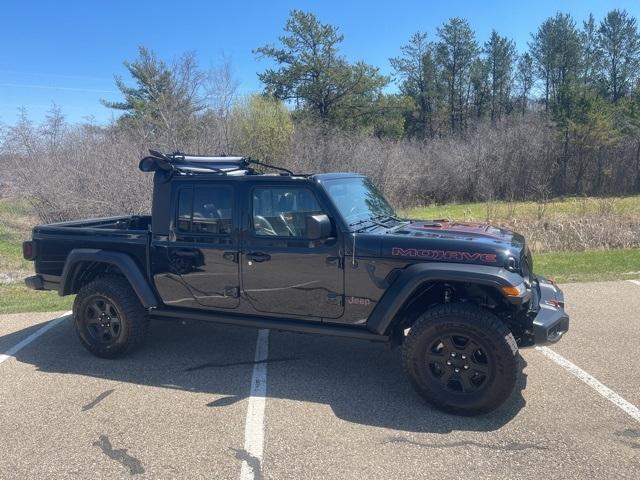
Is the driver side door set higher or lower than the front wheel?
higher

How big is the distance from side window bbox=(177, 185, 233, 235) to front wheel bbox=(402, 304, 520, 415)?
195 centimetres

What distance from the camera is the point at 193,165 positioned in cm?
529

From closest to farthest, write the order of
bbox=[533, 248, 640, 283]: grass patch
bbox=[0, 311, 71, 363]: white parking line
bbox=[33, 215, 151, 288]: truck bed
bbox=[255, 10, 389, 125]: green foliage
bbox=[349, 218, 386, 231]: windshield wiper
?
1. bbox=[349, 218, 386, 231]: windshield wiper
2. bbox=[33, 215, 151, 288]: truck bed
3. bbox=[0, 311, 71, 363]: white parking line
4. bbox=[533, 248, 640, 283]: grass patch
5. bbox=[255, 10, 389, 125]: green foliage

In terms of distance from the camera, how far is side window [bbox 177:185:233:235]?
190 inches

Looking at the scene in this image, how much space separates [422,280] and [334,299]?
0.79 m

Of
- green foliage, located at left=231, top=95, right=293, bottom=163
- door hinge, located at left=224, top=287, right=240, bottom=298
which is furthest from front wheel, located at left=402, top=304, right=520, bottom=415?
green foliage, located at left=231, top=95, right=293, bottom=163

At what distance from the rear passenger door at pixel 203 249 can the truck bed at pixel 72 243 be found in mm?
363

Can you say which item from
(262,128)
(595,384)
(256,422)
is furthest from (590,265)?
(262,128)

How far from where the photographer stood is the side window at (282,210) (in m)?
4.57

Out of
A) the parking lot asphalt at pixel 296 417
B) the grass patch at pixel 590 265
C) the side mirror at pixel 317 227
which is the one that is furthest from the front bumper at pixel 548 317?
the grass patch at pixel 590 265

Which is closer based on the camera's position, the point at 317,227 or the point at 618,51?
the point at 317,227

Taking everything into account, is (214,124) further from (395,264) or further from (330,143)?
(395,264)

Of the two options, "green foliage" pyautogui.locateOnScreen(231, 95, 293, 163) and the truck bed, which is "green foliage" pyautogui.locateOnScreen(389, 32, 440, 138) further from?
the truck bed

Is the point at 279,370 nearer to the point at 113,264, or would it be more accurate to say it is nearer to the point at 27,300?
the point at 113,264
